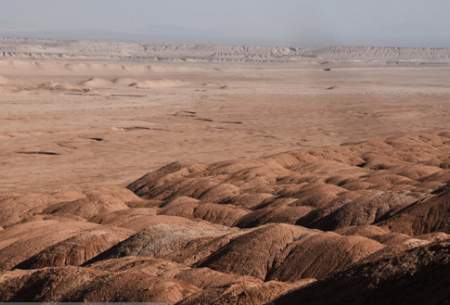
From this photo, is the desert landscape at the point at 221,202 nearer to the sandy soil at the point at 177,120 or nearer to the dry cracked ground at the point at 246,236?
the dry cracked ground at the point at 246,236

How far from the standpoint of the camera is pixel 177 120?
5262cm

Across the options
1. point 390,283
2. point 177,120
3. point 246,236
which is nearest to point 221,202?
point 246,236

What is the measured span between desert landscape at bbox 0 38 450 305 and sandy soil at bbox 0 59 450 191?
6.3 inches

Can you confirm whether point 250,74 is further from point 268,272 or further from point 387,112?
point 268,272

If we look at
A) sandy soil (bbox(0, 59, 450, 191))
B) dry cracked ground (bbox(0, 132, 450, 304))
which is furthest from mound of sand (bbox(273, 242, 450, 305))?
sandy soil (bbox(0, 59, 450, 191))

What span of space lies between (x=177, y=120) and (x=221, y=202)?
2894 cm

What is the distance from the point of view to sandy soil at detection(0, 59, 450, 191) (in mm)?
36250

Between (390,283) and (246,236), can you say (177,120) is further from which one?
(390,283)

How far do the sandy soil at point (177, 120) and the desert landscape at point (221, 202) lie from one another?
0.16m

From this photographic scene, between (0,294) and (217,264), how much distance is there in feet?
13.0

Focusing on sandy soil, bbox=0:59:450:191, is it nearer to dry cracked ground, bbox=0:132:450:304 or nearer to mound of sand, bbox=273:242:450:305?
dry cracked ground, bbox=0:132:450:304

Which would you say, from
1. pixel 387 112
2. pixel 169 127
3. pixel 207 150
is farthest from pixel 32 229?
pixel 387 112

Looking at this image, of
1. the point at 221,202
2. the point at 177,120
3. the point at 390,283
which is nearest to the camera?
the point at 390,283

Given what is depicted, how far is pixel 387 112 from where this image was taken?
190ft
